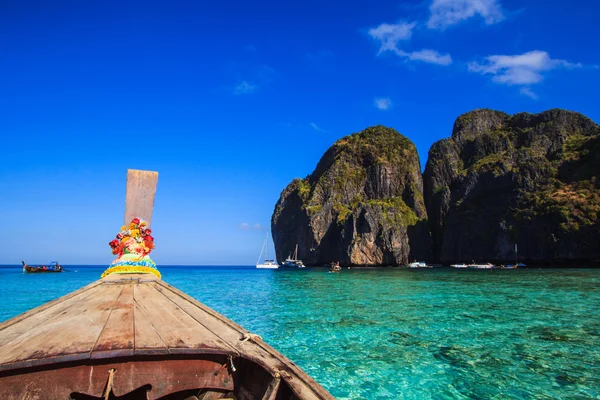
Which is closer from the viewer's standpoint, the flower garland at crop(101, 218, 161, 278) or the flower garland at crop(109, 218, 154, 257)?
the flower garland at crop(101, 218, 161, 278)

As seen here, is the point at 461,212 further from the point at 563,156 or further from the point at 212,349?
the point at 212,349

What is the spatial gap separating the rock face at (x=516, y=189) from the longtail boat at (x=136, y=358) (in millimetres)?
89194

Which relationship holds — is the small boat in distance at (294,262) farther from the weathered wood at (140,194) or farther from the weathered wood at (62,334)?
the weathered wood at (62,334)

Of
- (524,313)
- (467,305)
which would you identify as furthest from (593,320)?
(467,305)

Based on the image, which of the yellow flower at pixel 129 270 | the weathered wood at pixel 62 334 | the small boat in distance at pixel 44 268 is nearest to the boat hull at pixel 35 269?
the small boat in distance at pixel 44 268

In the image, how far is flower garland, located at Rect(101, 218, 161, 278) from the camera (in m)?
7.30

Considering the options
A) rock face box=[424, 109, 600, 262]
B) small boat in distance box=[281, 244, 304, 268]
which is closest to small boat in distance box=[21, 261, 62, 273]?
small boat in distance box=[281, 244, 304, 268]

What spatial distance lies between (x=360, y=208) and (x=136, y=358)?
339ft

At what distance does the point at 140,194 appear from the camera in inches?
332

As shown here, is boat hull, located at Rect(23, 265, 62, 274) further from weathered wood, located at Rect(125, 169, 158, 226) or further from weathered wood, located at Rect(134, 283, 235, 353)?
weathered wood, located at Rect(134, 283, 235, 353)

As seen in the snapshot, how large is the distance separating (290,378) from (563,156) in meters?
119

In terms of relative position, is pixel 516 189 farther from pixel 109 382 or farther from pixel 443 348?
pixel 109 382

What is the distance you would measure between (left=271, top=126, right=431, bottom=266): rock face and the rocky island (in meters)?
0.33

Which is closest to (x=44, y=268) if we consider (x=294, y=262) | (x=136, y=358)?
(x=294, y=262)
